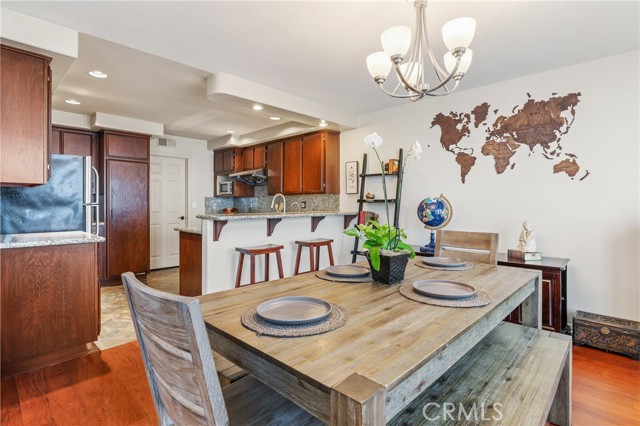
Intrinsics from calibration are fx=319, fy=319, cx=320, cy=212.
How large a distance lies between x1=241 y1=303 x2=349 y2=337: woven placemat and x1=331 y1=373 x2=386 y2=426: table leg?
0.92ft

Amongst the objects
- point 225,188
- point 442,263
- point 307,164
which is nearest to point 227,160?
point 225,188

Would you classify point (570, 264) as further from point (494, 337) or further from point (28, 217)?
point (28, 217)

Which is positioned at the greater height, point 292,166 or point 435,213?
point 292,166

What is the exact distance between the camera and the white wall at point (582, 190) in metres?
2.66

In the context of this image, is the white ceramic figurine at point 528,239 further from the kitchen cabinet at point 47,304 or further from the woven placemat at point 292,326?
the kitchen cabinet at point 47,304

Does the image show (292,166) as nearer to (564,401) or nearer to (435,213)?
(435,213)

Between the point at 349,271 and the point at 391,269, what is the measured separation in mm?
296

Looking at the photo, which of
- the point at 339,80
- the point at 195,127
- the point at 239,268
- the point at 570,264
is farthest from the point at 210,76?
the point at 570,264

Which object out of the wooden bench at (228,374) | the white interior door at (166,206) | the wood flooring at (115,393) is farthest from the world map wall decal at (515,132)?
the white interior door at (166,206)

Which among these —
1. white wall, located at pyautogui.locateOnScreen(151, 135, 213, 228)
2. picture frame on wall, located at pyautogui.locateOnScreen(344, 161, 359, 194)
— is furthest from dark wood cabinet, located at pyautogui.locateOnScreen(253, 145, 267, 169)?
picture frame on wall, located at pyautogui.locateOnScreen(344, 161, 359, 194)

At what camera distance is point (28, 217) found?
2.74 metres

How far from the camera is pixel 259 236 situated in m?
3.66

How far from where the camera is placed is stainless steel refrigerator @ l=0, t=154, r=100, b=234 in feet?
8.79

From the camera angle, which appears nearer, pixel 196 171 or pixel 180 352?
pixel 180 352
